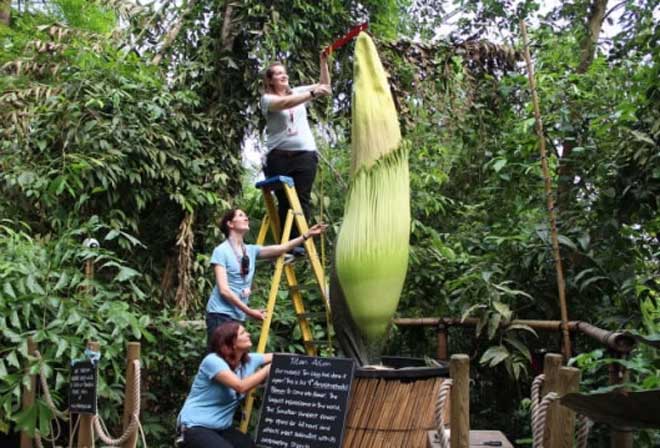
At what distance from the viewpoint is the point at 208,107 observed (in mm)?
4789

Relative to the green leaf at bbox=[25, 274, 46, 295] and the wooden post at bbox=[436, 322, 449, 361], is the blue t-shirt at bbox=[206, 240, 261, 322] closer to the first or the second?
the green leaf at bbox=[25, 274, 46, 295]

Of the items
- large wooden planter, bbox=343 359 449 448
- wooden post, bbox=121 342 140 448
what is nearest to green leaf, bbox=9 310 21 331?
wooden post, bbox=121 342 140 448

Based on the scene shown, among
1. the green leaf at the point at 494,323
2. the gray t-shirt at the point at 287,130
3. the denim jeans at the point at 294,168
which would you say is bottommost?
the green leaf at the point at 494,323

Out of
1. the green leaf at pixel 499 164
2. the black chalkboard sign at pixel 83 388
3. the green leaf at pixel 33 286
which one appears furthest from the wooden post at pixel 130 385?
the green leaf at pixel 499 164

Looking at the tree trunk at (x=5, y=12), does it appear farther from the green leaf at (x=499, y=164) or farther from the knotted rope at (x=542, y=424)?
the knotted rope at (x=542, y=424)

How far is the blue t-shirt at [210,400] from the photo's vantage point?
2.54m

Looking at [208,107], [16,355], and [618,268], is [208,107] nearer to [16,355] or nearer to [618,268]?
[16,355]

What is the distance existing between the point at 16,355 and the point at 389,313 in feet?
5.43

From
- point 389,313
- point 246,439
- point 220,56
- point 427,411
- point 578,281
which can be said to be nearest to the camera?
point 427,411

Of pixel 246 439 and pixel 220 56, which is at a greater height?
pixel 220 56

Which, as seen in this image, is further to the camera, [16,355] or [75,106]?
[75,106]

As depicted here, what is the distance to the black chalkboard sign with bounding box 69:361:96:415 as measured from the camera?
234 centimetres

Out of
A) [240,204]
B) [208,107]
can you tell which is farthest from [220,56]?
[240,204]

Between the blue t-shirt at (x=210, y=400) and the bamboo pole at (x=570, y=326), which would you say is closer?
the bamboo pole at (x=570, y=326)
